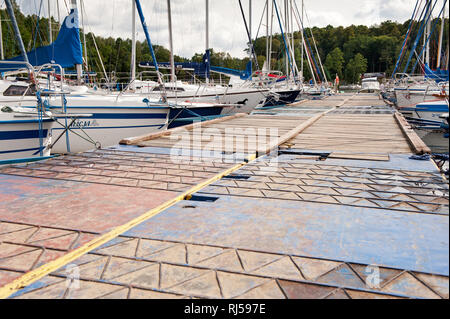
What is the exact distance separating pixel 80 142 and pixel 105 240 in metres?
9.72

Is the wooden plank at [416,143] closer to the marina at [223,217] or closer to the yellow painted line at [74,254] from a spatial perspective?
the marina at [223,217]

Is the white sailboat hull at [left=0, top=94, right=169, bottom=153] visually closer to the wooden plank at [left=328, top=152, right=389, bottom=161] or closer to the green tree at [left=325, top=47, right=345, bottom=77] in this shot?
the wooden plank at [left=328, top=152, right=389, bottom=161]

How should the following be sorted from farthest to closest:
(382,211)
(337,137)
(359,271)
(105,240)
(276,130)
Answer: (276,130) → (337,137) → (382,211) → (105,240) → (359,271)

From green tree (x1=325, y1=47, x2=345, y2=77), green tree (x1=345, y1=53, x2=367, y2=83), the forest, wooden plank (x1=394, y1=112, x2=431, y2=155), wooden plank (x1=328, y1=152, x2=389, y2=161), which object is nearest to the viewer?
wooden plank (x1=328, y1=152, x2=389, y2=161)

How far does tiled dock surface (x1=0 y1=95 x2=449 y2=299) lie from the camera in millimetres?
2717

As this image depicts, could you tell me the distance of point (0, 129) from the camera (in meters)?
8.75

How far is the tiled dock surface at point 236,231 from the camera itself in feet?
8.91

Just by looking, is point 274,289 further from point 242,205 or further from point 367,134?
point 367,134

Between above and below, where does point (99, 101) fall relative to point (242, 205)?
above

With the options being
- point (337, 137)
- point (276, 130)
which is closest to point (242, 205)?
point (337, 137)

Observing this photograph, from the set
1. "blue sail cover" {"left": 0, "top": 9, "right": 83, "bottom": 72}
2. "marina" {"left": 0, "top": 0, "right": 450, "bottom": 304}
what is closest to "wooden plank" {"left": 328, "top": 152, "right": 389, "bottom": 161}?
"marina" {"left": 0, "top": 0, "right": 450, "bottom": 304}

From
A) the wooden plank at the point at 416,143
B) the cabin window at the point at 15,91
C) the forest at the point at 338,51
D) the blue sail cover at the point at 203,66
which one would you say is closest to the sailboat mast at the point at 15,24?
the cabin window at the point at 15,91

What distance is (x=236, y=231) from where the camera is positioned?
367 centimetres

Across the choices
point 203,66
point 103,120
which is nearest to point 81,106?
point 103,120
